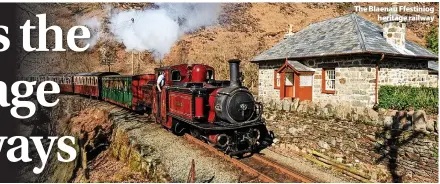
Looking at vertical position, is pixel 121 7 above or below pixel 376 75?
above

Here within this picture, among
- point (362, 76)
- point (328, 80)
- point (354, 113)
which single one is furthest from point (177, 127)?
point (362, 76)

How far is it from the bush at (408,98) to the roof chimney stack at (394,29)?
2.39 meters

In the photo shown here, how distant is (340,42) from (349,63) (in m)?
1.24

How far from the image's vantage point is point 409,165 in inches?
343

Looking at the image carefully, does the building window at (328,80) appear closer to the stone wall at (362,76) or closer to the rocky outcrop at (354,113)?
the stone wall at (362,76)

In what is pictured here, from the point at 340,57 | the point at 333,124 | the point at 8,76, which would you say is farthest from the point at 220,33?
the point at 333,124

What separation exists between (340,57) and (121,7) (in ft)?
139

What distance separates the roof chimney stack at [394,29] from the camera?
1377cm

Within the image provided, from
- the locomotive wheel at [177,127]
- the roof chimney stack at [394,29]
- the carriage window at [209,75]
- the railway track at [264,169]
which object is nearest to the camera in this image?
Answer: the railway track at [264,169]

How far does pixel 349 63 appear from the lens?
13.5 metres

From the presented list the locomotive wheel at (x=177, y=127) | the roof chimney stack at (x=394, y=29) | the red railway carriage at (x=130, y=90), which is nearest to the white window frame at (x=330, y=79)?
the roof chimney stack at (x=394, y=29)

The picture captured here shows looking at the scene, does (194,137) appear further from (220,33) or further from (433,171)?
(220,33)

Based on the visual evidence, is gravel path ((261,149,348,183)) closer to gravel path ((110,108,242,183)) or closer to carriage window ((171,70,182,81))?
gravel path ((110,108,242,183))

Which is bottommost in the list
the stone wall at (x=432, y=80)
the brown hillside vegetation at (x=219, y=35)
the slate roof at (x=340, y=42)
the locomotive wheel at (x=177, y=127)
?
the locomotive wheel at (x=177, y=127)
